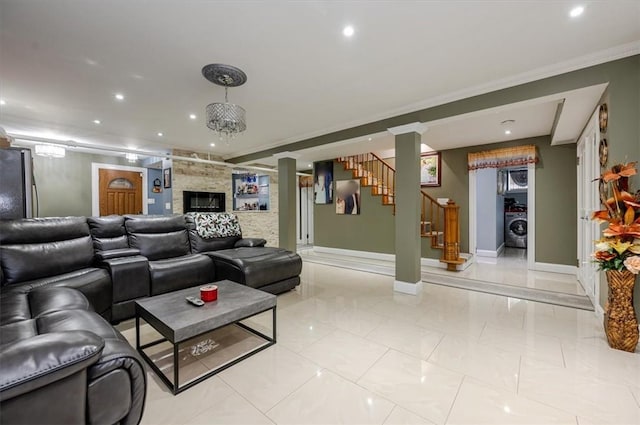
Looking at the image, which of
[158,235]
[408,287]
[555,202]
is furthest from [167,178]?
[555,202]

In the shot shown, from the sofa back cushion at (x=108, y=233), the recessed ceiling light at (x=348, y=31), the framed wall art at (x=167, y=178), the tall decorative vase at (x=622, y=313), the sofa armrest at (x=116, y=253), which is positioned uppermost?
the recessed ceiling light at (x=348, y=31)

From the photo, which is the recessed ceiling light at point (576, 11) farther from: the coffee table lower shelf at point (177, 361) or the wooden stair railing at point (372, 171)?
the wooden stair railing at point (372, 171)

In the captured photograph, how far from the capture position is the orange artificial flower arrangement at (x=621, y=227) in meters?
2.06

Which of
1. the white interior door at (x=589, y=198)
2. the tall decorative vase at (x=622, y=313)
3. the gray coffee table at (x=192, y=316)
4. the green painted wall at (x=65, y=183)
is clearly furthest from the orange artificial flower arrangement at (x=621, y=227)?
the green painted wall at (x=65, y=183)

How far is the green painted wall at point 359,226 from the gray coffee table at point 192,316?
426 cm

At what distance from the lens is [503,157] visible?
5.12 metres

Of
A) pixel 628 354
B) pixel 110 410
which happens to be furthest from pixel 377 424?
pixel 628 354

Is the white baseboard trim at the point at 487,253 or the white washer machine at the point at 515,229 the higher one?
the white washer machine at the point at 515,229

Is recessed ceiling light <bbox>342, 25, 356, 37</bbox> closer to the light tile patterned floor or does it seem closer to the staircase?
the light tile patterned floor

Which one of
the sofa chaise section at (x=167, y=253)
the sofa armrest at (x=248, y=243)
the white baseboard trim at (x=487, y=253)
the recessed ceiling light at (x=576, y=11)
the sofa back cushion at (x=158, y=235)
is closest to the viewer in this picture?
the recessed ceiling light at (x=576, y=11)

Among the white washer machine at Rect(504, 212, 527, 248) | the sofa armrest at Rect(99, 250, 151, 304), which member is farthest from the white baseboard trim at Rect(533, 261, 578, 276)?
the sofa armrest at Rect(99, 250, 151, 304)

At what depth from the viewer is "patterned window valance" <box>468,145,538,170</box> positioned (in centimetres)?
484

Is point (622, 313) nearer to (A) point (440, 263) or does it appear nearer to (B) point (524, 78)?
(B) point (524, 78)

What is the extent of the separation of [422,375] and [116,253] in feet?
10.5
